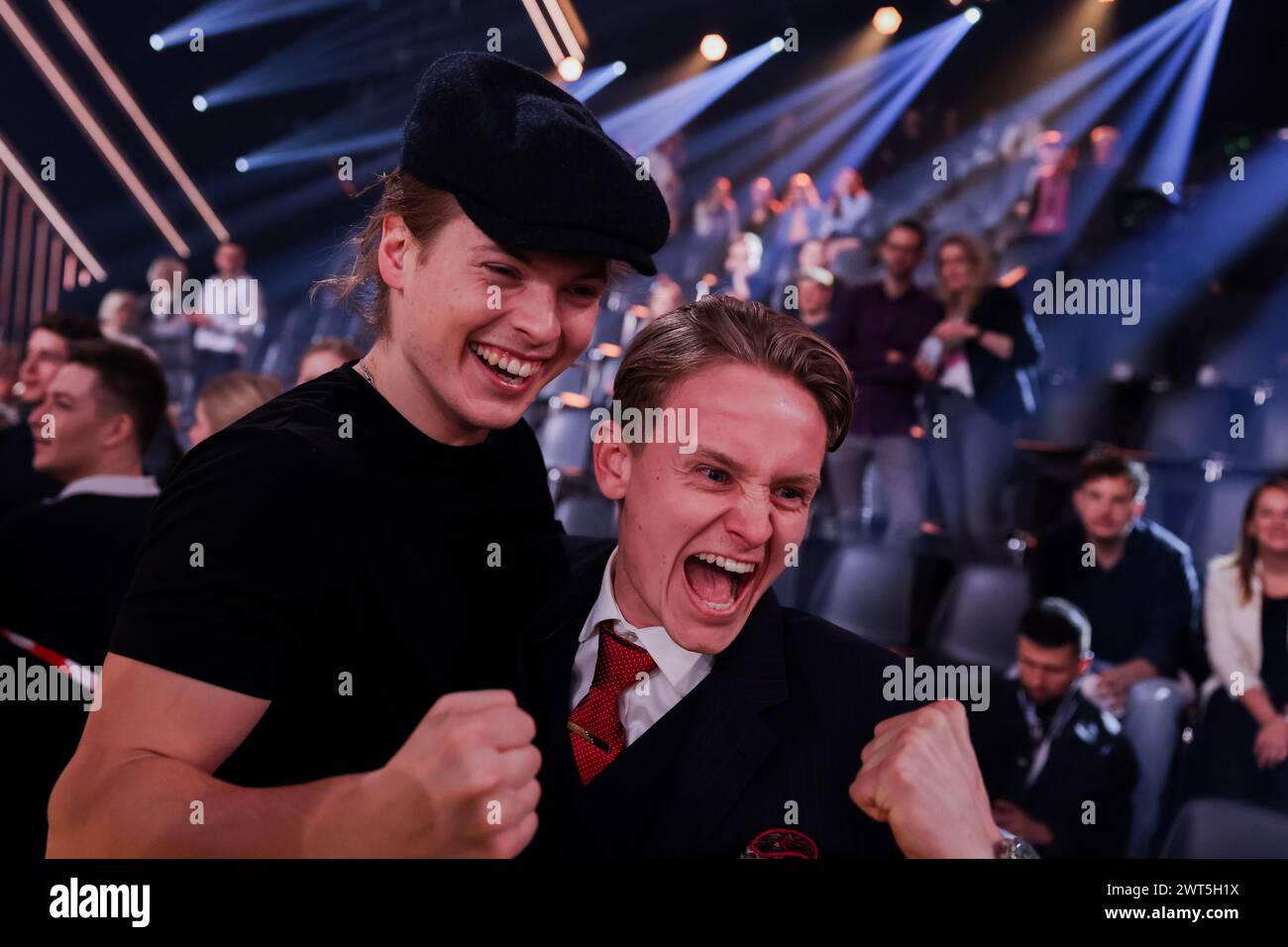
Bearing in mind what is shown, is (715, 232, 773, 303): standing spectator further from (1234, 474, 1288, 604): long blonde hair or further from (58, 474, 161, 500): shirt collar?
(58, 474, 161, 500): shirt collar

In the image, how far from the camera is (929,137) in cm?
740

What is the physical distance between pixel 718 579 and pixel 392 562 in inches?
17.3

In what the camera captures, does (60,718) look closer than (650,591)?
No

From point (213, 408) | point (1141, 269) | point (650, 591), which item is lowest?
point (650, 591)

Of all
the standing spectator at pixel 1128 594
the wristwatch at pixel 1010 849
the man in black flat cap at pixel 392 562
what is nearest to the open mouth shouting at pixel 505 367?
the man in black flat cap at pixel 392 562

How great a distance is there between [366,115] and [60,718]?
487 centimetres

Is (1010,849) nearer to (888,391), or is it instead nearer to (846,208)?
(888,391)

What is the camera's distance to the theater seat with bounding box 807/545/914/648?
3672 mm

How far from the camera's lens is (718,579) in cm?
160

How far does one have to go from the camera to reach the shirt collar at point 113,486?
277 centimetres

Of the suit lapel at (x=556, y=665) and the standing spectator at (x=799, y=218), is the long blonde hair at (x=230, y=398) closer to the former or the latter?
the suit lapel at (x=556, y=665)
